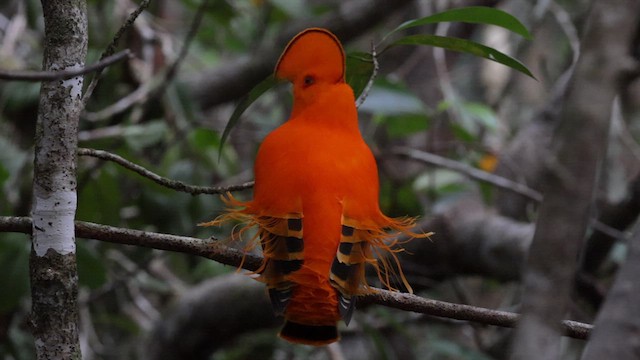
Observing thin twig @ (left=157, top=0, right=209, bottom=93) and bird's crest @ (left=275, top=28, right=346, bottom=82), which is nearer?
bird's crest @ (left=275, top=28, right=346, bottom=82)

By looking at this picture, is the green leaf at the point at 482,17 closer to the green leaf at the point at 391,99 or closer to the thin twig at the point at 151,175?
the thin twig at the point at 151,175

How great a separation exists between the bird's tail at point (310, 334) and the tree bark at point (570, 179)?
0.65m

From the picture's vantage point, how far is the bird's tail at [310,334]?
129 centimetres

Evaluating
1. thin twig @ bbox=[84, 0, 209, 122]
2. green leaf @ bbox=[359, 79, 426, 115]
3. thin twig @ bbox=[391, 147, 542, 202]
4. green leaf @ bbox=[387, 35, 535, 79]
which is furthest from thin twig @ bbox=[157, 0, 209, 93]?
green leaf @ bbox=[387, 35, 535, 79]

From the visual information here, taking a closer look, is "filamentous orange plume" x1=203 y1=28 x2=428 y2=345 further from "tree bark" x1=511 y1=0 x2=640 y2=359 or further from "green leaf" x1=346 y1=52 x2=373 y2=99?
"tree bark" x1=511 y1=0 x2=640 y2=359

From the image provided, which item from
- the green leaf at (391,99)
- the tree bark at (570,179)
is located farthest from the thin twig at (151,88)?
the tree bark at (570,179)

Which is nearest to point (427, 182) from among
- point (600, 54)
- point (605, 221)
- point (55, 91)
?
point (605, 221)

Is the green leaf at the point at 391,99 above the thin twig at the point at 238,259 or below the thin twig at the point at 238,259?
above

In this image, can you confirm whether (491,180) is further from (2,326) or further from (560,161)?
(560,161)

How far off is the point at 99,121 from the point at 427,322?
1.43 m

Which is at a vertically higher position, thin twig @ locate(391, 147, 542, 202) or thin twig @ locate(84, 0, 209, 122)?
thin twig @ locate(84, 0, 209, 122)

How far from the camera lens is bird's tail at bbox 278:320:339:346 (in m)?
1.29

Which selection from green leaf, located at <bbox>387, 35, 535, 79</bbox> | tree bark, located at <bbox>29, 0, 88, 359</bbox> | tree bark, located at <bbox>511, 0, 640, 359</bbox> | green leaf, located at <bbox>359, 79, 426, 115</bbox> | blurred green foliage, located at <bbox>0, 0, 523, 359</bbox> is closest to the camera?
tree bark, located at <bbox>511, 0, 640, 359</bbox>

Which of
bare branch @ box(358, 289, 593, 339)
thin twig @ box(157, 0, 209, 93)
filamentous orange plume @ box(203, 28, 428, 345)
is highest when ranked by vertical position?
thin twig @ box(157, 0, 209, 93)
